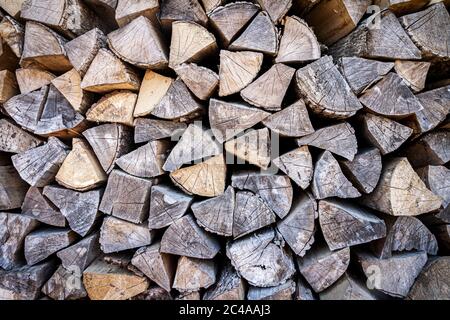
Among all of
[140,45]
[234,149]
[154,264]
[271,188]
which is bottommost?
[154,264]

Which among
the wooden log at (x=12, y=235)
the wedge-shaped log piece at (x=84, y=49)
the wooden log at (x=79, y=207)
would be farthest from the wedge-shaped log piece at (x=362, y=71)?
the wooden log at (x=12, y=235)

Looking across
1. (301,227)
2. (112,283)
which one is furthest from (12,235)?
(301,227)

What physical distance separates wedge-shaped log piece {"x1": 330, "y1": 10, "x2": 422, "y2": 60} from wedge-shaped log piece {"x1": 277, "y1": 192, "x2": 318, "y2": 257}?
728 millimetres

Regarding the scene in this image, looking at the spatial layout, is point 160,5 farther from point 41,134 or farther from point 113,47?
point 41,134

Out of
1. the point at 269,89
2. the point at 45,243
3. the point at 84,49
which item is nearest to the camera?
the point at 269,89

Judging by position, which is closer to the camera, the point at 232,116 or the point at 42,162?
the point at 232,116

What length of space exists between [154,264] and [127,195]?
0.35 meters

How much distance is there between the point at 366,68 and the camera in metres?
1.47

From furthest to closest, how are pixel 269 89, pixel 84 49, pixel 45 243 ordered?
pixel 45 243 → pixel 84 49 → pixel 269 89

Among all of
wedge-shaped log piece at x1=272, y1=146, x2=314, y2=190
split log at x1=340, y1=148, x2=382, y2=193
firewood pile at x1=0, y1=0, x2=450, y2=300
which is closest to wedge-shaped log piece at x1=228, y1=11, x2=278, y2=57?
firewood pile at x1=0, y1=0, x2=450, y2=300

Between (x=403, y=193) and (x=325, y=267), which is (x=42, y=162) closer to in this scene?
(x=325, y=267)

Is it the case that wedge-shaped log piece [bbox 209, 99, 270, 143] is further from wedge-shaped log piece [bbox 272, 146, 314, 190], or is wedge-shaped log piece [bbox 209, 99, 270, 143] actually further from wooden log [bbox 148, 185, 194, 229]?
wooden log [bbox 148, 185, 194, 229]

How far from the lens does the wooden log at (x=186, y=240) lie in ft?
5.04

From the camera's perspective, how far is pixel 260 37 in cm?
147
